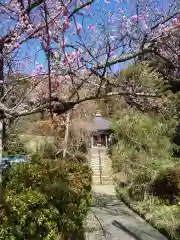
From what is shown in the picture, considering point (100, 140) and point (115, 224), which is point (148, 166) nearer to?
point (115, 224)

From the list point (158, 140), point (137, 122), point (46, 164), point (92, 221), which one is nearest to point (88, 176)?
point (92, 221)

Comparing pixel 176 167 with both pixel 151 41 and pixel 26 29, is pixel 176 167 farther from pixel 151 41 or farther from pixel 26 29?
pixel 26 29

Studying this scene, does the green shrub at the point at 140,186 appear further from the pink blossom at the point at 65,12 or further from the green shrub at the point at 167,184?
the pink blossom at the point at 65,12

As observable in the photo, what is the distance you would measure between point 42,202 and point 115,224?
3525 mm

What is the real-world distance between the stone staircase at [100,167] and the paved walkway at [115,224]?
12.6 ft

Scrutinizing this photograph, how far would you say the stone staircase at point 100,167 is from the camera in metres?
14.5

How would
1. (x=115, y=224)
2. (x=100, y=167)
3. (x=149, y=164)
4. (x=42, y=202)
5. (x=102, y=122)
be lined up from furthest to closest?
(x=102, y=122), (x=100, y=167), (x=149, y=164), (x=115, y=224), (x=42, y=202)

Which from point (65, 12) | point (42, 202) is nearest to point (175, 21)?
point (65, 12)

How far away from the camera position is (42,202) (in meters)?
4.81

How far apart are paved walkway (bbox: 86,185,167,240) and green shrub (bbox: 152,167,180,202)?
1.20 meters

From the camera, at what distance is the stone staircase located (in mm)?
14469

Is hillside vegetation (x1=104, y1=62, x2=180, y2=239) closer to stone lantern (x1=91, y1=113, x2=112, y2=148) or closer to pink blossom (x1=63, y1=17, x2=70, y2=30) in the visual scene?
stone lantern (x1=91, y1=113, x2=112, y2=148)

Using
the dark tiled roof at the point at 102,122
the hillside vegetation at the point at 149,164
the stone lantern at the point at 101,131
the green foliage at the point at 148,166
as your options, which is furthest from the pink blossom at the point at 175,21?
the dark tiled roof at the point at 102,122

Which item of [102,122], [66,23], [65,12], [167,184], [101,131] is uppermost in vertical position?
[65,12]
